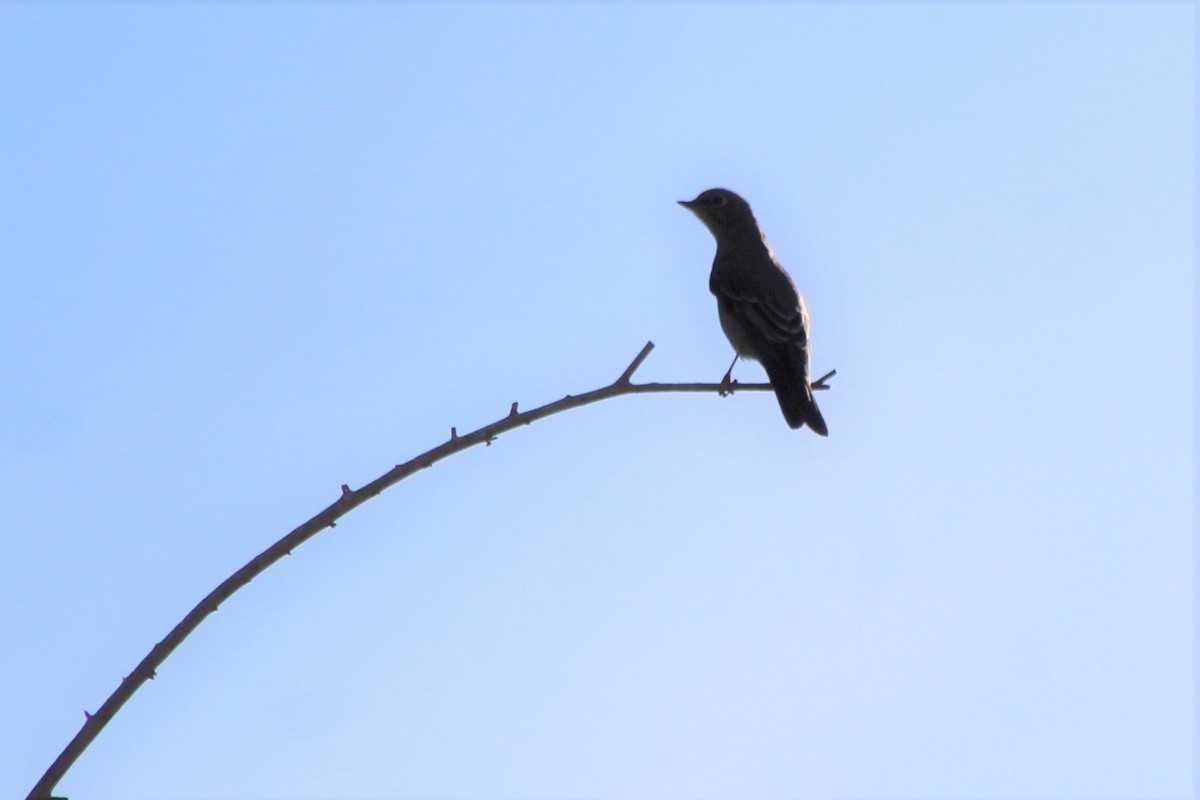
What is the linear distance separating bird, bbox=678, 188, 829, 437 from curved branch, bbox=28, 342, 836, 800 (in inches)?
207

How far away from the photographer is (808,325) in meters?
11.3

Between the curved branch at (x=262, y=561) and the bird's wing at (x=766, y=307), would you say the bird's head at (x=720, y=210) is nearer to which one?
the bird's wing at (x=766, y=307)

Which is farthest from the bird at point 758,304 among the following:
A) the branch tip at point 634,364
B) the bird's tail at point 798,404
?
the branch tip at point 634,364

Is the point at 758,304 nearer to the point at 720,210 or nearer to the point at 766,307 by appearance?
the point at 766,307

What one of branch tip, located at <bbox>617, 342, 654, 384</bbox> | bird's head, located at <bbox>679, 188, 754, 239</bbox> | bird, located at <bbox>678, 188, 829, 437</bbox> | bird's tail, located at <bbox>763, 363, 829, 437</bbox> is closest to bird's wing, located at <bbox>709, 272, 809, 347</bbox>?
bird, located at <bbox>678, 188, 829, 437</bbox>

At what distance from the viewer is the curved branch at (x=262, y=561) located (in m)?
3.08

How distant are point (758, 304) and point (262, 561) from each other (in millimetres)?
8206

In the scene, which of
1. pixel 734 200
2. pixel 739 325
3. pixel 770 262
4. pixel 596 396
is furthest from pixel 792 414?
pixel 596 396

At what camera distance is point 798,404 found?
9492 mm

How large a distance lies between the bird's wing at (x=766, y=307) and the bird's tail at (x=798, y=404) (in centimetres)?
76

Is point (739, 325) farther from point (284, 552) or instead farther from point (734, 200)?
point (284, 552)

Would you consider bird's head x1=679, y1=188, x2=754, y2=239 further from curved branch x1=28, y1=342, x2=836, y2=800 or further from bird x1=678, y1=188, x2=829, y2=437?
curved branch x1=28, y1=342, x2=836, y2=800

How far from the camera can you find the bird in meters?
9.76

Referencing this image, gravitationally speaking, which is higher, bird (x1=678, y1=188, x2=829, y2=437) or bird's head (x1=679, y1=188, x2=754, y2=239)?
bird's head (x1=679, y1=188, x2=754, y2=239)
